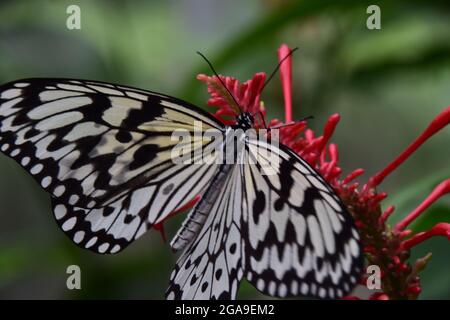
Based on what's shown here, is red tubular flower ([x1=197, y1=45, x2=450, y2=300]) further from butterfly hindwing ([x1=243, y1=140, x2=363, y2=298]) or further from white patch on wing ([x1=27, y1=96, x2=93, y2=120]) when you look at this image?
white patch on wing ([x1=27, y1=96, x2=93, y2=120])

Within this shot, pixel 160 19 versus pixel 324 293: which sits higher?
pixel 160 19

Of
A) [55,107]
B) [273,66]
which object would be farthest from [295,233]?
[273,66]

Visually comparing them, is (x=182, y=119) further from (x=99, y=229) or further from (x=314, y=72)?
(x=314, y=72)

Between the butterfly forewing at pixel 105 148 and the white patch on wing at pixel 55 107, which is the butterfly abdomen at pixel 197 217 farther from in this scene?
the white patch on wing at pixel 55 107

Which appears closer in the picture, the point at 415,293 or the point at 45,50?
the point at 415,293

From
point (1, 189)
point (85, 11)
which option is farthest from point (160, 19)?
point (1, 189)

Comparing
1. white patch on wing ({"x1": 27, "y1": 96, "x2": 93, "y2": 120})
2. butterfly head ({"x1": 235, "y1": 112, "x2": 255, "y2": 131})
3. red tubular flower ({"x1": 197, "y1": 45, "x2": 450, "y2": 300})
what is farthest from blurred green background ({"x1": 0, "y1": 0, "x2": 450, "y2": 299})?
white patch on wing ({"x1": 27, "y1": 96, "x2": 93, "y2": 120})

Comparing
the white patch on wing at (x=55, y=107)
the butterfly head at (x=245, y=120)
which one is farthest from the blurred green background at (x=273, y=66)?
the white patch on wing at (x=55, y=107)

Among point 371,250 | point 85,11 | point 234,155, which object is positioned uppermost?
point 85,11
